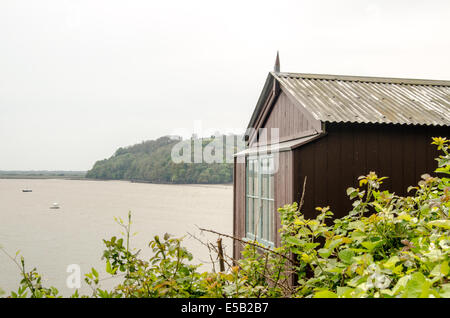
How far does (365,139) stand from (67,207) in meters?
116

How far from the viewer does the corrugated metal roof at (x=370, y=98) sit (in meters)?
7.05

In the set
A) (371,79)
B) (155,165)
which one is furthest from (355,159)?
(155,165)

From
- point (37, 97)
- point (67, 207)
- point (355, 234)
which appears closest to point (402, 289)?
point (355, 234)

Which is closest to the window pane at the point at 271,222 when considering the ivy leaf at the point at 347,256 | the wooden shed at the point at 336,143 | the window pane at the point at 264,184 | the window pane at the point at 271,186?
the wooden shed at the point at 336,143

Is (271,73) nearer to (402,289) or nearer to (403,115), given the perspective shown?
(403,115)

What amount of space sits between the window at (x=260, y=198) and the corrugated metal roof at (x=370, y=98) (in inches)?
54.4

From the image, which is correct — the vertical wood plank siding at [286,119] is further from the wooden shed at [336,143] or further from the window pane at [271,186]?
the window pane at [271,186]

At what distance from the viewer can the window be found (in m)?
7.62

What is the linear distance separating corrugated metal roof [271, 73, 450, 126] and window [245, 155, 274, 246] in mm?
1383

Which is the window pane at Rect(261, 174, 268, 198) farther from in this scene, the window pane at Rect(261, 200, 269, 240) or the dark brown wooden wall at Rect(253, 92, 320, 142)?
the dark brown wooden wall at Rect(253, 92, 320, 142)

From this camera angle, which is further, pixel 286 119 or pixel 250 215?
pixel 250 215

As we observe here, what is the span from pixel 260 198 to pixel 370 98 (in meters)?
2.84

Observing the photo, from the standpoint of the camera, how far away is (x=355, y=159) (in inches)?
276

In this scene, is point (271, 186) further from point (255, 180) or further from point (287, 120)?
point (287, 120)
